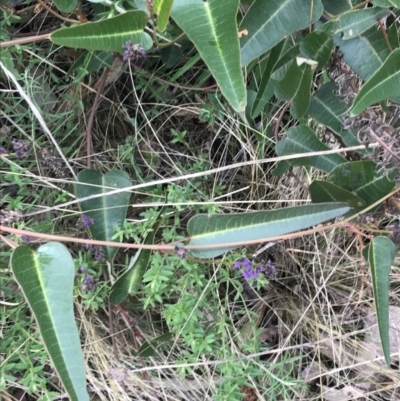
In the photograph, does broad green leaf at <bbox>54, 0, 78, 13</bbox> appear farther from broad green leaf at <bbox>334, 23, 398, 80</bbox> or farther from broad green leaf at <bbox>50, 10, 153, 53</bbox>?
broad green leaf at <bbox>334, 23, 398, 80</bbox>

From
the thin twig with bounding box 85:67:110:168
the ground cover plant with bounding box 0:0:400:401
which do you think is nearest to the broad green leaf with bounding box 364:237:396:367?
the ground cover plant with bounding box 0:0:400:401

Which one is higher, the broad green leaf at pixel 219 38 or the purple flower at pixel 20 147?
the broad green leaf at pixel 219 38

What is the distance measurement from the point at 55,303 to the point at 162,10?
1.25ft

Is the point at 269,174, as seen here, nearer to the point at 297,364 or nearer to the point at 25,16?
the point at 297,364

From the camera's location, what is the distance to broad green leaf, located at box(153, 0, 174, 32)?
24.1 inches

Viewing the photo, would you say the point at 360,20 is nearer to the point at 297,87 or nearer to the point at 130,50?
the point at 297,87

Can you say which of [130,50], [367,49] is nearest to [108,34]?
[130,50]

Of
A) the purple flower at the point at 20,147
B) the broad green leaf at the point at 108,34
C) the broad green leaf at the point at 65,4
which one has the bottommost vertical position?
the purple flower at the point at 20,147

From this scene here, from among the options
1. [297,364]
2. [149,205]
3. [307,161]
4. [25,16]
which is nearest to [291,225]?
[307,161]

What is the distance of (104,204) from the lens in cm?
87

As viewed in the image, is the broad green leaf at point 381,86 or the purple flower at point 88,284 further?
the purple flower at point 88,284

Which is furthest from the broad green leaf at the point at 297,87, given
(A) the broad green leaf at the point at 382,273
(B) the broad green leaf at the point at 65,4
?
(B) the broad green leaf at the point at 65,4

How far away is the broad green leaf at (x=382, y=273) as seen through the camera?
2.14 feet

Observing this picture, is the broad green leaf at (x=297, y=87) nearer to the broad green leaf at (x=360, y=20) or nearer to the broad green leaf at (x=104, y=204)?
the broad green leaf at (x=360, y=20)
